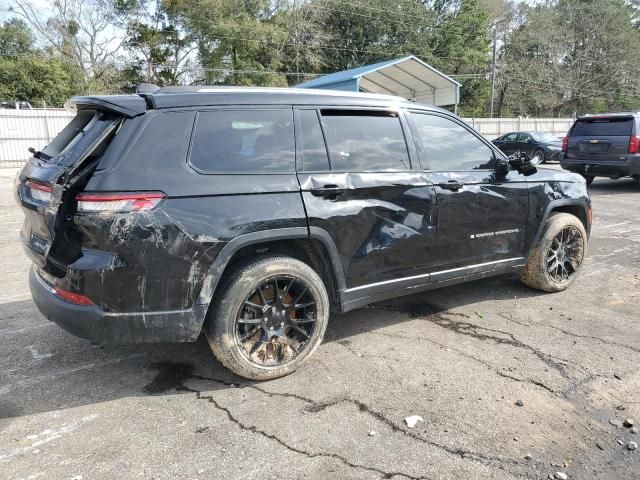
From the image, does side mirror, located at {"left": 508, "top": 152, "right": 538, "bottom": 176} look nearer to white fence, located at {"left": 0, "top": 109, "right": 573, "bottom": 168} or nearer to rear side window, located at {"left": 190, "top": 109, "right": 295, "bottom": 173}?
rear side window, located at {"left": 190, "top": 109, "right": 295, "bottom": 173}

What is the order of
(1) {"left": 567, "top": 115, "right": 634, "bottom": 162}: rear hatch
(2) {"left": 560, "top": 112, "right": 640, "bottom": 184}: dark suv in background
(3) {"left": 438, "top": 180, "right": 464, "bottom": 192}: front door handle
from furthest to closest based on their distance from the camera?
(1) {"left": 567, "top": 115, "right": 634, "bottom": 162}: rear hatch → (2) {"left": 560, "top": 112, "right": 640, "bottom": 184}: dark suv in background → (3) {"left": 438, "top": 180, "right": 464, "bottom": 192}: front door handle

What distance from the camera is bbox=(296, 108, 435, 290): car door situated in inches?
139

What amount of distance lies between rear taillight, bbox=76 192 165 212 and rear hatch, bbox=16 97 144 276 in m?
0.09

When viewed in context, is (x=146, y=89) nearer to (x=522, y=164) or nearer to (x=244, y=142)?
(x=244, y=142)

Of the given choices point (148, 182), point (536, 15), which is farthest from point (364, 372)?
point (536, 15)

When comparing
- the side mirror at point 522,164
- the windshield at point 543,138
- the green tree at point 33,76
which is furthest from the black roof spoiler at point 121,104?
the green tree at point 33,76

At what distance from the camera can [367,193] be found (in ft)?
12.1

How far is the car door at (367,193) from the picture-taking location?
353cm

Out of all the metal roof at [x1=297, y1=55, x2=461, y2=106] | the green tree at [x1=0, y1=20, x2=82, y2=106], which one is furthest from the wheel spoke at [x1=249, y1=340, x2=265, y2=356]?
the green tree at [x1=0, y1=20, x2=82, y2=106]

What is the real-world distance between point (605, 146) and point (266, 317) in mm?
11342

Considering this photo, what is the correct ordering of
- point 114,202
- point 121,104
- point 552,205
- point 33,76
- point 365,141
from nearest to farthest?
point 114,202
point 121,104
point 365,141
point 552,205
point 33,76

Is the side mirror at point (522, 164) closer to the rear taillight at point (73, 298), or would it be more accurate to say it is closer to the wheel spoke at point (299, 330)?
the wheel spoke at point (299, 330)

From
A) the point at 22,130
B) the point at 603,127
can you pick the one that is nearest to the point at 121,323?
the point at 603,127

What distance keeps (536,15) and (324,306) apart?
55.0 metres
